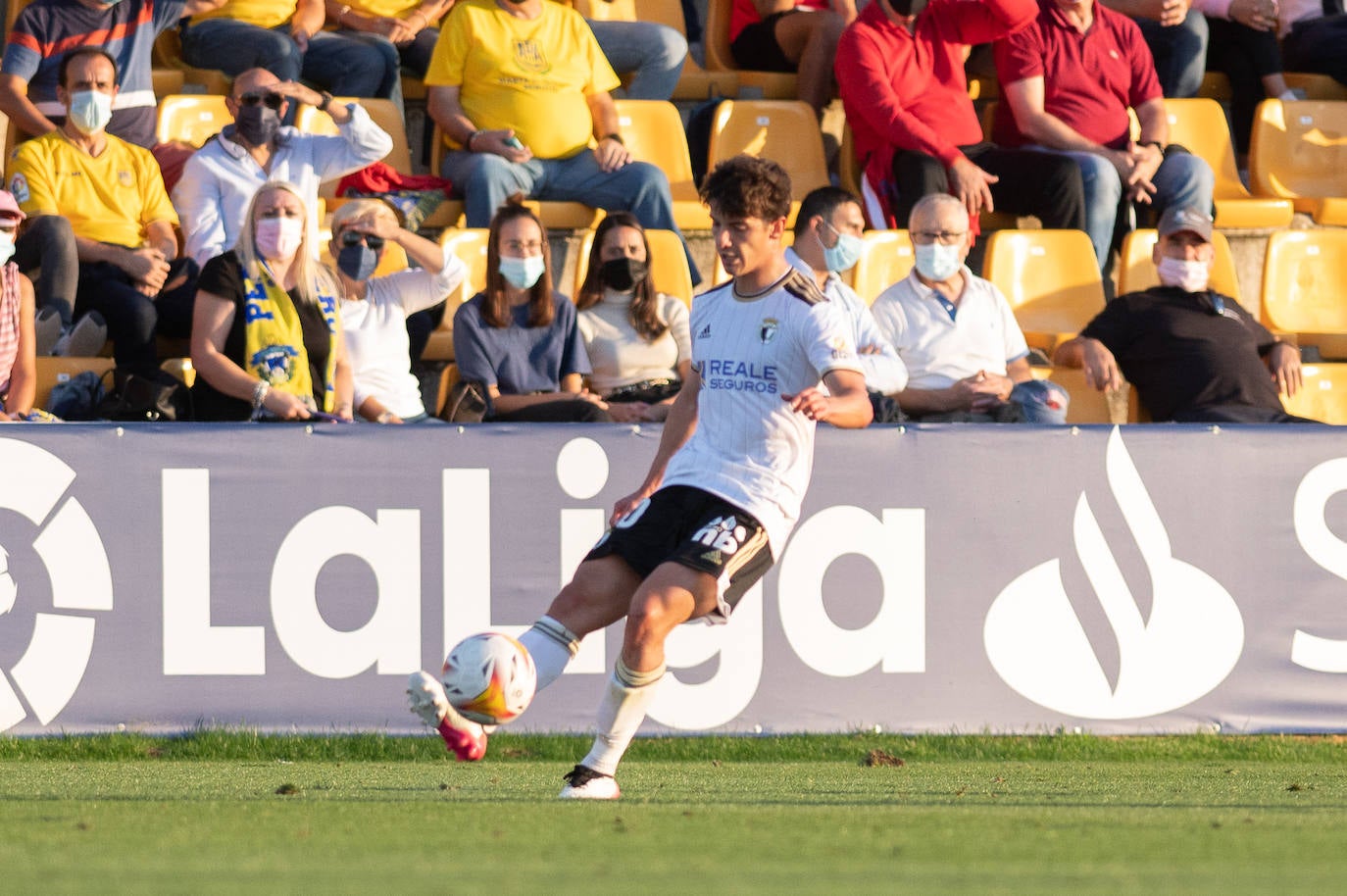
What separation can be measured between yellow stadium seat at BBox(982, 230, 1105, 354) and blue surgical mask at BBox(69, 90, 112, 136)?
464 centimetres

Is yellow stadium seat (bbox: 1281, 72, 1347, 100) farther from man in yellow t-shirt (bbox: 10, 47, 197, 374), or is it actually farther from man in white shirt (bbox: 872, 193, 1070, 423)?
man in yellow t-shirt (bbox: 10, 47, 197, 374)

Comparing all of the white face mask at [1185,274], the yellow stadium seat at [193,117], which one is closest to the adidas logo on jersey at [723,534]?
the white face mask at [1185,274]

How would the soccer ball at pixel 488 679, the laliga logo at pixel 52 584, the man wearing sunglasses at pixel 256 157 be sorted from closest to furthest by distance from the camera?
the soccer ball at pixel 488 679 < the laliga logo at pixel 52 584 < the man wearing sunglasses at pixel 256 157

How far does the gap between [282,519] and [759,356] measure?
9.12 ft

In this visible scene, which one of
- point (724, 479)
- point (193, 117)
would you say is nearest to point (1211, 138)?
point (193, 117)

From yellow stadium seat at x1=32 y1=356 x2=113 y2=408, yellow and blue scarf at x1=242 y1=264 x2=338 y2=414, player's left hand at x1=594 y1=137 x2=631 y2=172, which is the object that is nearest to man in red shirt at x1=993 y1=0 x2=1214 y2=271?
player's left hand at x1=594 y1=137 x2=631 y2=172

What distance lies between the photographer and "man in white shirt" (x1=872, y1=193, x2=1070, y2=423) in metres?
8.86

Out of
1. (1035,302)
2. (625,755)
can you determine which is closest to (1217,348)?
(1035,302)

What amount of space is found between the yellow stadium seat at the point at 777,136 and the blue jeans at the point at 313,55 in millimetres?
1930

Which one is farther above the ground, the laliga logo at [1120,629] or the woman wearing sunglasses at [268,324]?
the woman wearing sunglasses at [268,324]

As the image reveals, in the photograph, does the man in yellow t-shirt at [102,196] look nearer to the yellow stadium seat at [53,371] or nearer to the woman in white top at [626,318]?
the yellow stadium seat at [53,371]

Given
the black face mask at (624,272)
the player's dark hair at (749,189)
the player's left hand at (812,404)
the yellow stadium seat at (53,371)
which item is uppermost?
the player's dark hair at (749,189)

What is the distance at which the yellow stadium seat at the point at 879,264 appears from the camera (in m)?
10.0

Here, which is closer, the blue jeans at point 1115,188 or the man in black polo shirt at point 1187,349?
the man in black polo shirt at point 1187,349
